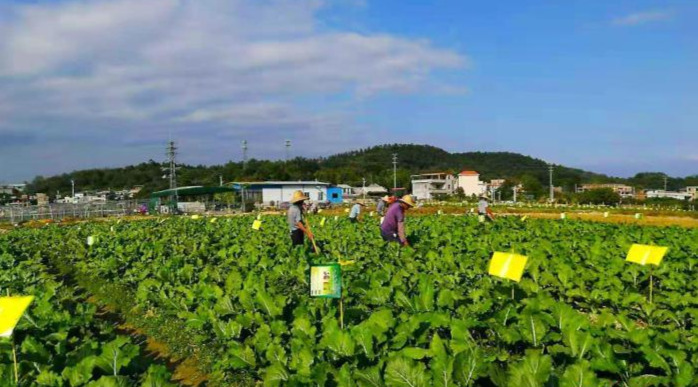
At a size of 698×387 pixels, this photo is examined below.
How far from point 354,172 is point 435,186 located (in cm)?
2039

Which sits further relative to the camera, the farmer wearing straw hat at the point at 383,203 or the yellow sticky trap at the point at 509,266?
the farmer wearing straw hat at the point at 383,203

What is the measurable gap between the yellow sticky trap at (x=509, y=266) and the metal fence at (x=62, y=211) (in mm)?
43033

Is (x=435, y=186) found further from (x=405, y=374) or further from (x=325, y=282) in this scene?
(x=405, y=374)

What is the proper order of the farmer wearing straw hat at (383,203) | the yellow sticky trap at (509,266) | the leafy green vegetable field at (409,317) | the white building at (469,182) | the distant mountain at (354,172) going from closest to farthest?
the leafy green vegetable field at (409,317) → the yellow sticky trap at (509,266) → the farmer wearing straw hat at (383,203) → the white building at (469,182) → the distant mountain at (354,172)

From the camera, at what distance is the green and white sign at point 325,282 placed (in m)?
5.07

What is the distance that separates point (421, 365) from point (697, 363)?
70.6 inches

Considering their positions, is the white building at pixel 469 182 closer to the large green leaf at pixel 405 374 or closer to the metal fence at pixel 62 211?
the metal fence at pixel 62 211

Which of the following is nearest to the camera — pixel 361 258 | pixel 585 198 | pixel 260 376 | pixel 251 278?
pixel 260 376

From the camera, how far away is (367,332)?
416cm

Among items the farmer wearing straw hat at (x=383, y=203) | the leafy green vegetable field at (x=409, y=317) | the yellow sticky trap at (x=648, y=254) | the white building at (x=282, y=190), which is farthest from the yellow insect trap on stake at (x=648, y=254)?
the white building at (x=282, y=190)

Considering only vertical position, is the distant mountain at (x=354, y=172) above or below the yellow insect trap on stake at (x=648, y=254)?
above

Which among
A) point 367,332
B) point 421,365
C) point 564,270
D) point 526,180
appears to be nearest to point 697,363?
point 421,365

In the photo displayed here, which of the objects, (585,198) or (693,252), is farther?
(585,198)

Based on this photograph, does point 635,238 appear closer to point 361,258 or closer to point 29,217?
point 361,258
